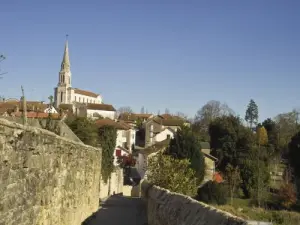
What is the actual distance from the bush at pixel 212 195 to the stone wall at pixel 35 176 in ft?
85.0

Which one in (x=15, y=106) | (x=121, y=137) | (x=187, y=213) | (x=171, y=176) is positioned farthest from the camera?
(x=121, y=137)

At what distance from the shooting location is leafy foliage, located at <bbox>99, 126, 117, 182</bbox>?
39.0 meters

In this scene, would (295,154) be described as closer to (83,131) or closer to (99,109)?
(83,131)

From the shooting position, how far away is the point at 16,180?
625 cm

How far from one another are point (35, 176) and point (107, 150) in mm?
34798

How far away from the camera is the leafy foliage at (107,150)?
3897 centimetres

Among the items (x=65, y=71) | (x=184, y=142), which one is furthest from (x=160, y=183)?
(x=65, y=71)

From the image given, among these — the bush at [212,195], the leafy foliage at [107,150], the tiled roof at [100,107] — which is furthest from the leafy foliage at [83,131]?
the tiled roof at [100,107]

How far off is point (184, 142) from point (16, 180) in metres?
41.5

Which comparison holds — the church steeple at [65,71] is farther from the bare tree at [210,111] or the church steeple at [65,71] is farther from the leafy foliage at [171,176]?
the leafy foliage at [171,176]

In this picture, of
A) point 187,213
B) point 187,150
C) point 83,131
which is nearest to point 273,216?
point 187,213

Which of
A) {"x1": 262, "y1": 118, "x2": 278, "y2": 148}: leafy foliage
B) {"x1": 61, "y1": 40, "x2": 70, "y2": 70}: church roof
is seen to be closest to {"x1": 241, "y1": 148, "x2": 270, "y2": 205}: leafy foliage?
{"x1": 262, "y1": 118, "x2": 278, "y2": 148}: leafy foliage

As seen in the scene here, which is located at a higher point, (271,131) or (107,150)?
(271,131)

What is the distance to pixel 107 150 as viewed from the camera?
4212 cm
